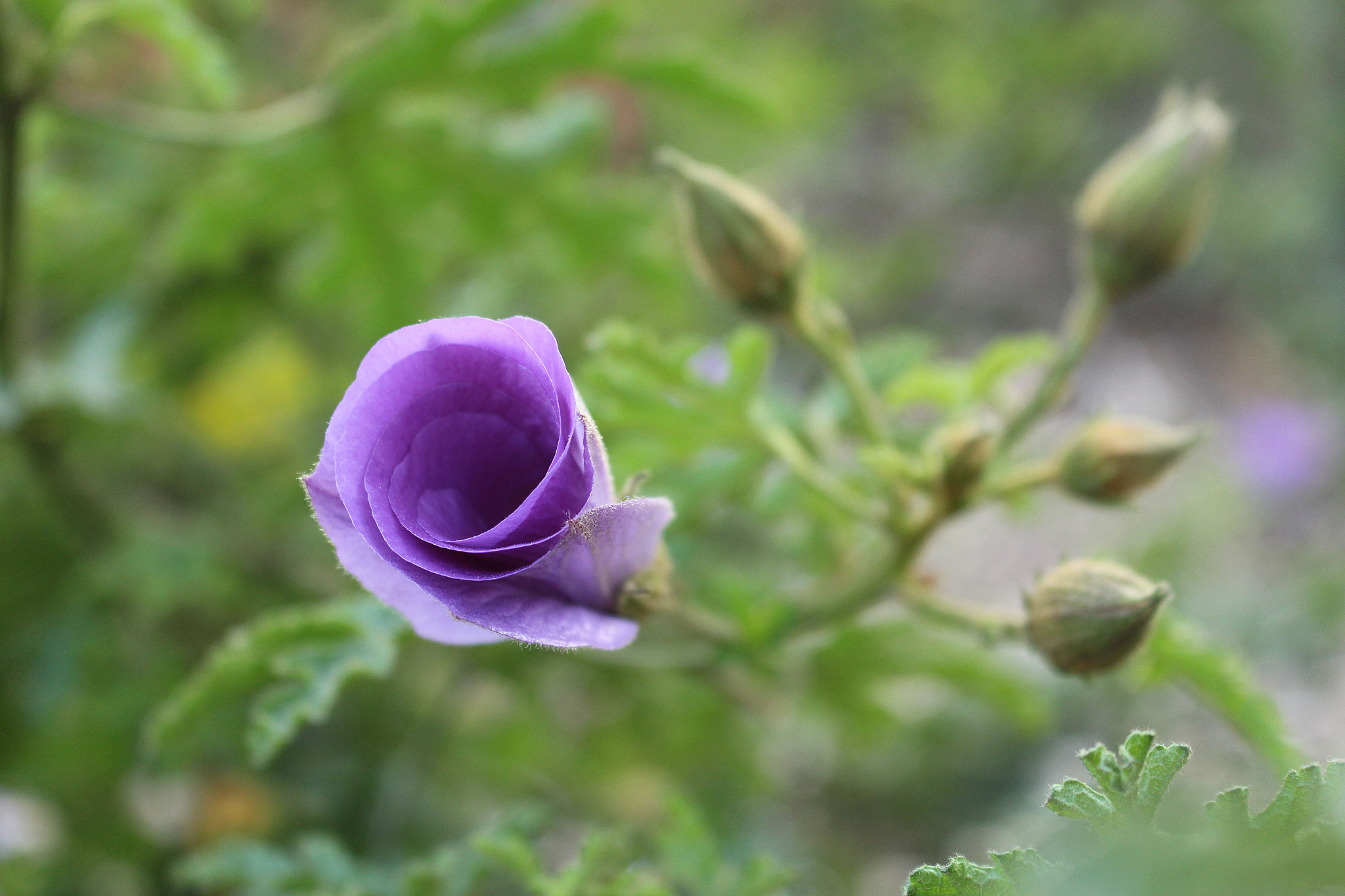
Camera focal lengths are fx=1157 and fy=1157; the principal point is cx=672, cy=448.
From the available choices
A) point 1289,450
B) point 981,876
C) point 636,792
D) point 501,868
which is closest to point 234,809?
point 636,792

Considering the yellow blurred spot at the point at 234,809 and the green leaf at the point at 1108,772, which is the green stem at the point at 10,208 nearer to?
the yellow blurred spot at the point at 234,809

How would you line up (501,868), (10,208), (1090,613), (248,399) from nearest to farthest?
(1090,613) < (501,868) < (10,208) < (248,399)

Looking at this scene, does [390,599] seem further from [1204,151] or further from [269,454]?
[269,454]

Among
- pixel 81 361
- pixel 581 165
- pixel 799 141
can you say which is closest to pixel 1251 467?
pixel 799 141

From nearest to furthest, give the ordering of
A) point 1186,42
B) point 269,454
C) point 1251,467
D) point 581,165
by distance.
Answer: point 581,165 → point 269,454 → point 1251,467 → point 1186,42

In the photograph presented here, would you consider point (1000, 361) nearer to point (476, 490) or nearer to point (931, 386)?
point (931, 386)
